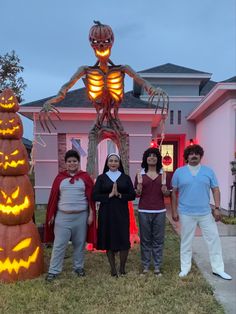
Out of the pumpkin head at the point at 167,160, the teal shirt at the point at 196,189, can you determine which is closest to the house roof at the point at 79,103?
the pumpkin head at the point at 167,160

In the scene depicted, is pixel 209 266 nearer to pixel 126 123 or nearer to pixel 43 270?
pixel 43 270

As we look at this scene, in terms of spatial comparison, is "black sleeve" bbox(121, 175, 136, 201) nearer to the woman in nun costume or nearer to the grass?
the woman in nun costume

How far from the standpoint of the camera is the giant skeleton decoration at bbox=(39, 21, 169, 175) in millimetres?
5309

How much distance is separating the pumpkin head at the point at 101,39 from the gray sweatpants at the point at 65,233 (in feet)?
8.12

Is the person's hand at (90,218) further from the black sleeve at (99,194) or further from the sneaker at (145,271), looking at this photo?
the sneaker at (145,271)

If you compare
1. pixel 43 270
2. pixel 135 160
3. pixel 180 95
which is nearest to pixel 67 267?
pixel 43 270

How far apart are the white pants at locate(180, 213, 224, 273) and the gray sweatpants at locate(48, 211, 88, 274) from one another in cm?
128

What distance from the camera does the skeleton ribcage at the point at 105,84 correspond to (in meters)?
5.61

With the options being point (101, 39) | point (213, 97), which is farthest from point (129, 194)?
point (213, 97)

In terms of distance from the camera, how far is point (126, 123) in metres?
11.3

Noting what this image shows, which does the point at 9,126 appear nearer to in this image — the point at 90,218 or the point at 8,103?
the point at 8,103

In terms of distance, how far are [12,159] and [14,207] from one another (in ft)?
2.00

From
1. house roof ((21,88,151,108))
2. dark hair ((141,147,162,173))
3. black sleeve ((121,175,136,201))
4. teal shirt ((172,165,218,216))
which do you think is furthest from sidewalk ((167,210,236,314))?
house roof ((21,88,151,108))

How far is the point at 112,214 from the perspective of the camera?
4445 millimetres
